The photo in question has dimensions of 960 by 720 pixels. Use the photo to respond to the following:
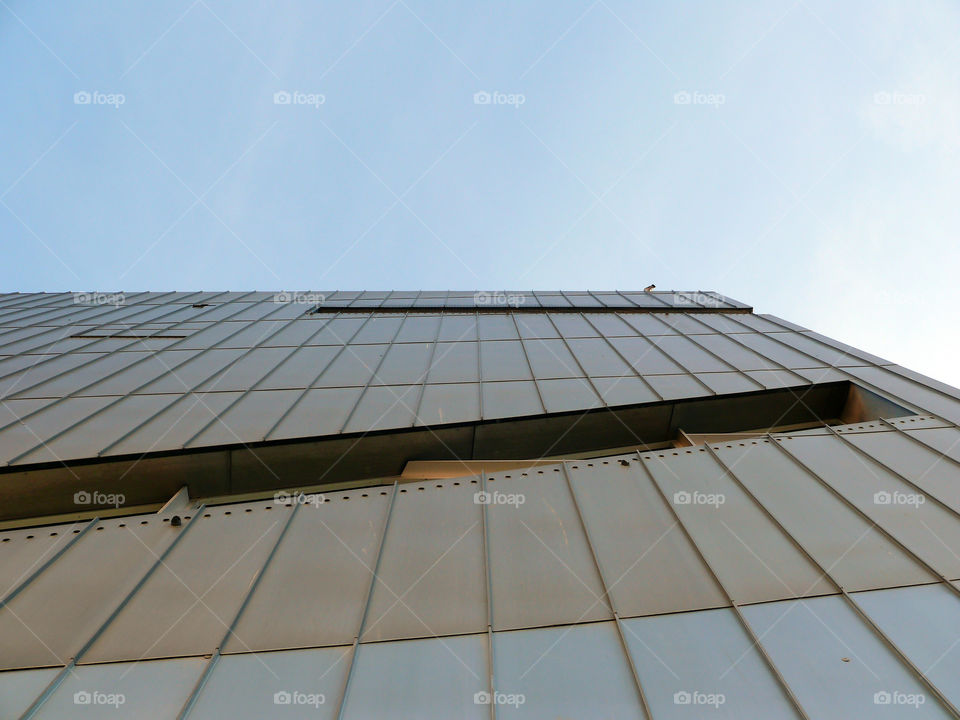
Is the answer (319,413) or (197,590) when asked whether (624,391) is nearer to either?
(319,413)

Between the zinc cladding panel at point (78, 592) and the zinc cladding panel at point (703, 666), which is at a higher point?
the zinc cladding panel at point (78, 592)

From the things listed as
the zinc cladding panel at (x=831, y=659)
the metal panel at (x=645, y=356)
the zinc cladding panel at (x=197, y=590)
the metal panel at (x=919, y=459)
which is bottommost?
the zinc cladding panel at (x=831, y=659)

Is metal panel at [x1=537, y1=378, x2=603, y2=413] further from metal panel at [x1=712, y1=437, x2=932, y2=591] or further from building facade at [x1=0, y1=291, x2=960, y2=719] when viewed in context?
metal panel at [x1=712, y1=437, x2=932, y2=591]

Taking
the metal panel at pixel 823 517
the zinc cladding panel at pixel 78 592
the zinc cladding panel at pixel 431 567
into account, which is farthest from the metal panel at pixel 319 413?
the metal panel at pixel 823 517

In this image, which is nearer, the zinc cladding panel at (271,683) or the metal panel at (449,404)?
the zinc cladding panel at (271,683)

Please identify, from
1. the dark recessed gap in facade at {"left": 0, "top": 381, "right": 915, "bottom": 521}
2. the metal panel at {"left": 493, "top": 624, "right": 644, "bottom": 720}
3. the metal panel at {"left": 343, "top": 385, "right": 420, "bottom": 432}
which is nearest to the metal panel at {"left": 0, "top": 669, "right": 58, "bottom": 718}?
the metal panel at {"left": 493, "top": 624, "right": 644, "bottom": 720}

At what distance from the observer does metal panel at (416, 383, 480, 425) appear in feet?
27.6

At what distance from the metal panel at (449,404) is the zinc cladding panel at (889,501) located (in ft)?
17.6

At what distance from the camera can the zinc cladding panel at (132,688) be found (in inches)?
134

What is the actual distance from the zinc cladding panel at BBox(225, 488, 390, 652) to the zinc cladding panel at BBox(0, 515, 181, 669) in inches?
46.2

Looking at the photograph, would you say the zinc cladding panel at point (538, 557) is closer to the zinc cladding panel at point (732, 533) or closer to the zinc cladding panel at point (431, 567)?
the zinc cladding panel at point (431, 567)

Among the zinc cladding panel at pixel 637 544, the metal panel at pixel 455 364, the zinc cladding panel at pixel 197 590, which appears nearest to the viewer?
the zinc cladding panel at pixel 197 590

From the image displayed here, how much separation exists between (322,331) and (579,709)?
12.8m

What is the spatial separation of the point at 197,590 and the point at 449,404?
5142mm
